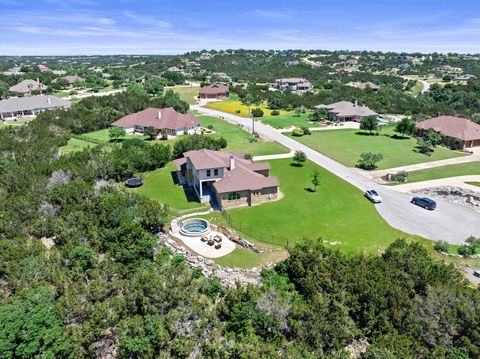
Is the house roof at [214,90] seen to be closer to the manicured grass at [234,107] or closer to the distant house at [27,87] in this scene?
the manicured grass at [234,107]

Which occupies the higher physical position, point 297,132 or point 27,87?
point 27,87

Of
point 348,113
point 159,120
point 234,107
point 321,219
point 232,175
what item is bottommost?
point 321,219

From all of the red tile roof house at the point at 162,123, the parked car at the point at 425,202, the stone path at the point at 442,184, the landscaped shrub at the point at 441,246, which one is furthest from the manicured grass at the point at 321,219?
the red tile roof house at the point at 162,123

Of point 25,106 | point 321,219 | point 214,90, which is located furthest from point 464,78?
point 25,106

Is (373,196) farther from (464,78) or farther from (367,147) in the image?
(464,78)

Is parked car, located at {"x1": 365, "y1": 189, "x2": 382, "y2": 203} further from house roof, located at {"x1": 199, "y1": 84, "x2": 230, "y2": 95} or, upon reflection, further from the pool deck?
house roof, located at {"x1": 199, "y1": 84, "x2": 230, "y2": 95}

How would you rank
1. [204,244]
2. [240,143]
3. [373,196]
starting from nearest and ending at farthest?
[204,244], [373,196], [240,143]
